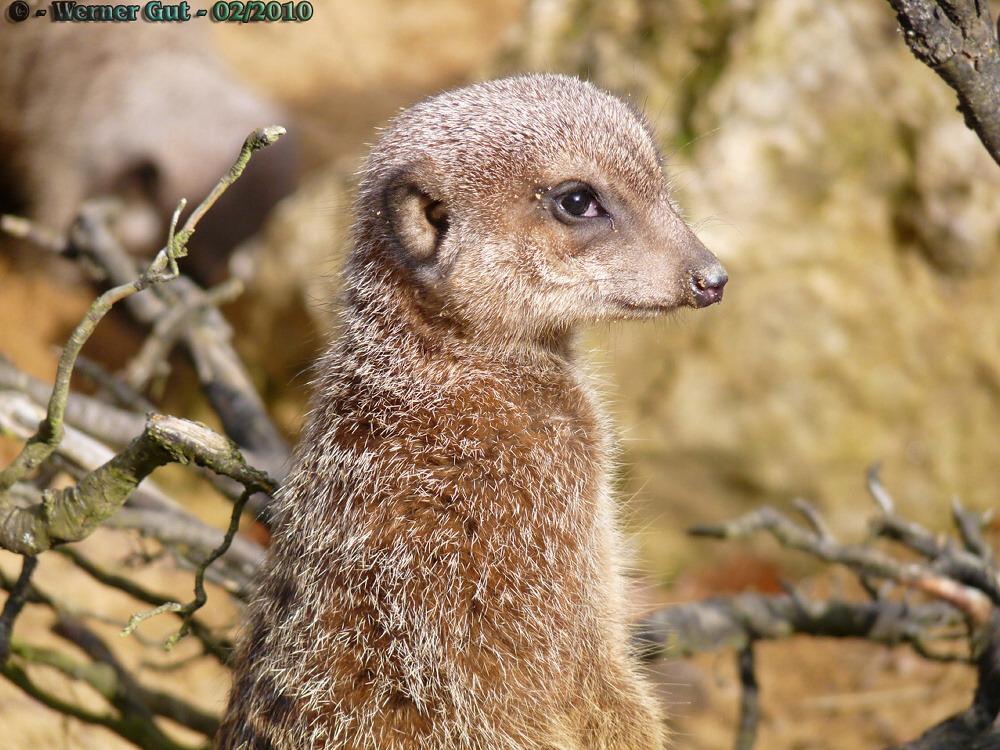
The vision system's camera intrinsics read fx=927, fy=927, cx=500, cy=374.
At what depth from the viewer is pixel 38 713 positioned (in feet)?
10.8

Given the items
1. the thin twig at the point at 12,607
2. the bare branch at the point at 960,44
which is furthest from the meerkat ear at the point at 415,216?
the thin twig at the point at 12,607

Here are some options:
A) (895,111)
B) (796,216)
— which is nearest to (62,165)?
(796,216)

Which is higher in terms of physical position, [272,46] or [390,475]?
[390,475]

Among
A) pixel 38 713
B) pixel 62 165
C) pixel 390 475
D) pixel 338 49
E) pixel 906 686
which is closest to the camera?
pixel 390 475

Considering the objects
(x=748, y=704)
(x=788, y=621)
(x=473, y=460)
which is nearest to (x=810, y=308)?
(x=788, y=621)

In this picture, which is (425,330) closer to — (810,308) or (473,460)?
(473,460)

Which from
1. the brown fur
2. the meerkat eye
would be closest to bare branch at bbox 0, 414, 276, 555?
the meerkat eye

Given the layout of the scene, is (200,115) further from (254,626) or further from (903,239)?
(254,626)

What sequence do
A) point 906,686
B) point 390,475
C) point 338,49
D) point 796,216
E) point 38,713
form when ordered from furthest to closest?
point 338,49 < point 796,216 < point 906,686 < point 38,713 < point 390,475

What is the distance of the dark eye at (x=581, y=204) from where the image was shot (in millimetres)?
2234

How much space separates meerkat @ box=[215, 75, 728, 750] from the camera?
194cm

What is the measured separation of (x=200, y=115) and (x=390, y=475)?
228 inches

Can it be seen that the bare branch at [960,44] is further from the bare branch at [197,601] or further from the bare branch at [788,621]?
the bare branch at [788,621]

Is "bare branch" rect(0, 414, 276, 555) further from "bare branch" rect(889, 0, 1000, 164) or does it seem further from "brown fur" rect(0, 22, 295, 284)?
"brown fur" rect(0, 22, 295, 284)
